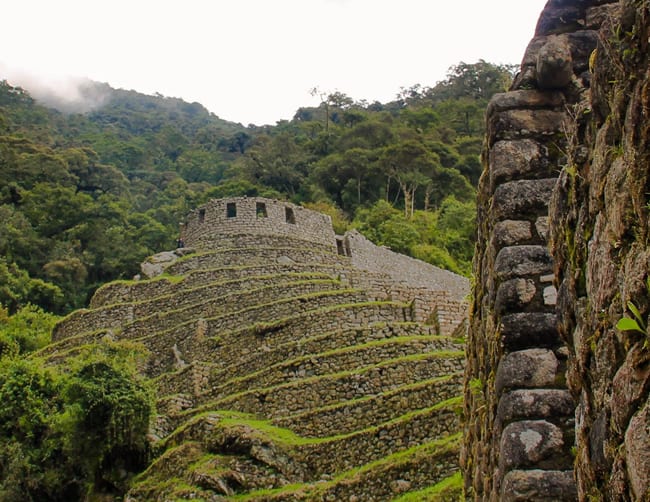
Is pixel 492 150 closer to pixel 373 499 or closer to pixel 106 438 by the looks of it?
pixel 373 499

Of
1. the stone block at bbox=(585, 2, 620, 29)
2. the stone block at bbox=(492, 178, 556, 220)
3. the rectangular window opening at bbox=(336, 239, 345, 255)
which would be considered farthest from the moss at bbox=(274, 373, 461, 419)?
the rectangular window opening at bbox=(336, 239, 345, 255)

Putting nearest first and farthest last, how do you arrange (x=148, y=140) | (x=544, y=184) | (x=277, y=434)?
(x=544, y=184) → (x=277, y=434) → (x=148, y=140)

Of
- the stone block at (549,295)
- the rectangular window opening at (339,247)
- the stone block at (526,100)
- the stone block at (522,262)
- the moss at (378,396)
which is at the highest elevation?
the stone block at (526,100)

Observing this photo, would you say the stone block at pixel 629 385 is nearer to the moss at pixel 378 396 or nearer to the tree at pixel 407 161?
the moss at pixel 378 396

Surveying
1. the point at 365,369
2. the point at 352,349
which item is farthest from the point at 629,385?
the point at 352,349

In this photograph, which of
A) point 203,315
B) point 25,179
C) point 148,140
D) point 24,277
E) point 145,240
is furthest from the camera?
point 148,140

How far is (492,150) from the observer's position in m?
5.69

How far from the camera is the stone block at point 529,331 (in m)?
4.88

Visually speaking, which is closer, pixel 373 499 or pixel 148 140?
pixel 373 499

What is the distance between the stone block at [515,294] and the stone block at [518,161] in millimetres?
821

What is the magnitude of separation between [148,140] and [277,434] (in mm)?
72648

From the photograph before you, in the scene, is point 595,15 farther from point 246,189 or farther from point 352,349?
point 246,189

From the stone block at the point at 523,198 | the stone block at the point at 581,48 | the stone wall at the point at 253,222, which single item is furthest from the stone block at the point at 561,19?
the stone wall at the point at 253,222

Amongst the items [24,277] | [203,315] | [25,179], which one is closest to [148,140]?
[25,179]
